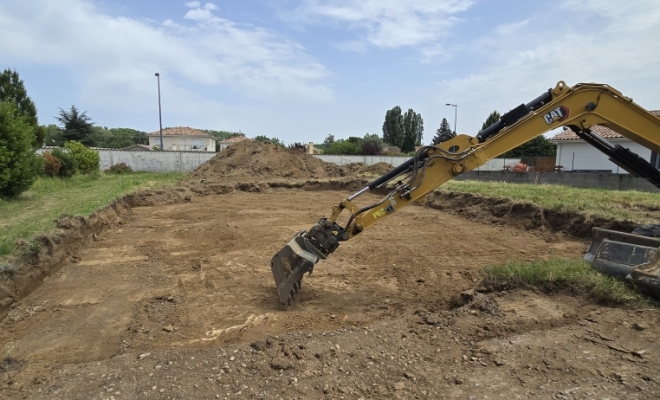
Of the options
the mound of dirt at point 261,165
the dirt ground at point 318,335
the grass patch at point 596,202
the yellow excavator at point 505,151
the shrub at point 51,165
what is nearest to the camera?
the dirt ground at point 318,335

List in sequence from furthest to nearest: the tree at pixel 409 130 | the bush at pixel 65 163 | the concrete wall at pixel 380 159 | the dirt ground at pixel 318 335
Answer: the tree at pixel 409 130, the concrete wall at pixel 380 159, the bush at pixel 65 163, the dirt ground at pixel 318 335

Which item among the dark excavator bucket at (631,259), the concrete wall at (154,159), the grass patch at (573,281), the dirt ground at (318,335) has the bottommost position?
the dirt ground at (318,335)

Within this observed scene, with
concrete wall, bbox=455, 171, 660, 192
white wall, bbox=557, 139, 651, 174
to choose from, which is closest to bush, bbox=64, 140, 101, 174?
concrete wall, bbox=455, 171, 660, 192

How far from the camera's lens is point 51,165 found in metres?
20.2

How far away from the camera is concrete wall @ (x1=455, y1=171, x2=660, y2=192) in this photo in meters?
15.4

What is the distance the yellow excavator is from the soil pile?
18.5 meters

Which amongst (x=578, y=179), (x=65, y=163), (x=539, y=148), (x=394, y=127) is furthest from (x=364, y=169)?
(x=394, y=127)

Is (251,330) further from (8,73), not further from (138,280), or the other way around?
(8,73)

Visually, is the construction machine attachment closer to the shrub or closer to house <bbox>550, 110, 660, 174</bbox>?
the shrub

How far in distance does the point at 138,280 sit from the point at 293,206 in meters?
9.31

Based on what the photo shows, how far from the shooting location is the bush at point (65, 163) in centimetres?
2083

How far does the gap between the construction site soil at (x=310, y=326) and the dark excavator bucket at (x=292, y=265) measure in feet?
0.84

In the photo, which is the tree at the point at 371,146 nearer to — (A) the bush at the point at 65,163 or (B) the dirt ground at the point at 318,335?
(A) the bush at the point at 65,163

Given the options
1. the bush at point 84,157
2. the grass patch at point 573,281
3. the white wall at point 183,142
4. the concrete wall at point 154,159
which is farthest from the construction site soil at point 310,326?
the white wall at point 183,142
